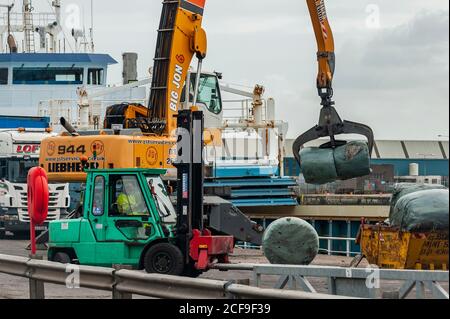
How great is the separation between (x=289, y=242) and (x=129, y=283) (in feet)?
19.9

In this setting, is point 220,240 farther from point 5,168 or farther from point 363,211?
point 363,211

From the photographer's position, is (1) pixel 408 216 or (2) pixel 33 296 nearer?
(2) pixel 33 296

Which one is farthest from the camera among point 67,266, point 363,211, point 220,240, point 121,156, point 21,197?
point 363,211

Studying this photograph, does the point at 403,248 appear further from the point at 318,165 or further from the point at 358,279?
the point at 358,279

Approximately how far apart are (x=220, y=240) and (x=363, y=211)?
739 inches

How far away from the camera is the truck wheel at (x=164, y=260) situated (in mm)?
18531

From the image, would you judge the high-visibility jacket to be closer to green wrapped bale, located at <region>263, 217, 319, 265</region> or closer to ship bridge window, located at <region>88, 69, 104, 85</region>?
green wrapped bale, located at <region>263, 217, 319, 265</region>

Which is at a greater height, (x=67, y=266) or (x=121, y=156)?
(x=121, y=156)

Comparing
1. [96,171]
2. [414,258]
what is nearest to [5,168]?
[96,171]

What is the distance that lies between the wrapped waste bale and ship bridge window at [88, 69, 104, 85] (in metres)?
29.1

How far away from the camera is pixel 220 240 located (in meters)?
18.8

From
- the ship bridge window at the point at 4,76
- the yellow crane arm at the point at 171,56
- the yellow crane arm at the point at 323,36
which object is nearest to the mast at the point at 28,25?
the ship bridge window at the point at 4,76
